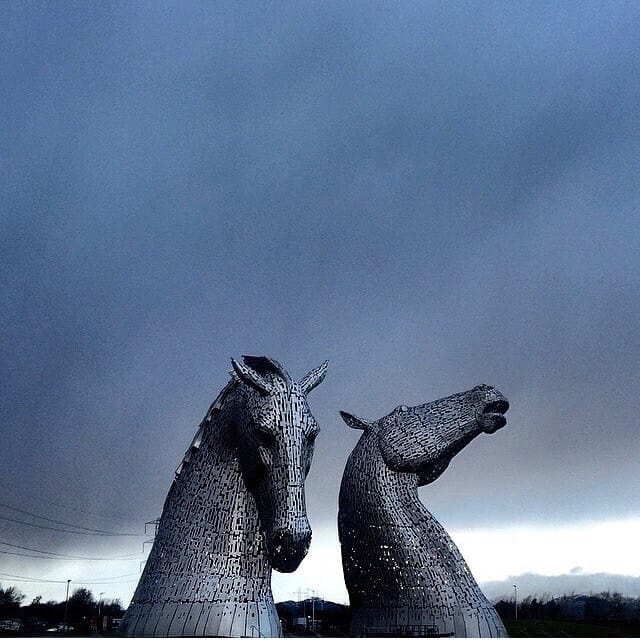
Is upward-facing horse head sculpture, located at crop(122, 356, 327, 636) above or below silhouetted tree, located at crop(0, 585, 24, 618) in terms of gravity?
below

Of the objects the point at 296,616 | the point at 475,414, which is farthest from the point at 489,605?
the point at 296,616

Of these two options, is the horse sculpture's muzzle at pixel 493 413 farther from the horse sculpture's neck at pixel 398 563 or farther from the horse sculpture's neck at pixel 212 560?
the horse sculpture's neck at pixel 212 560

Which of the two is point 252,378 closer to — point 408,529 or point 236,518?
point 236,518

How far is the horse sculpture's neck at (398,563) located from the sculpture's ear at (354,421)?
108 mm

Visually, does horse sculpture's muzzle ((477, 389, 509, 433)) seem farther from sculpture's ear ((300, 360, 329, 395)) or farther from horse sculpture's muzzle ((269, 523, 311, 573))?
horse sculpture's muzzle ((269, 523, 311, 573))

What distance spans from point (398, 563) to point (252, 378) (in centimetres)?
286

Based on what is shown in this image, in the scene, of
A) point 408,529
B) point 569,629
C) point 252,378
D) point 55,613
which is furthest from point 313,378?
point 569,629

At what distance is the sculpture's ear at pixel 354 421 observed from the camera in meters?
6.27

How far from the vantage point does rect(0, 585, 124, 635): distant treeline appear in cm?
689

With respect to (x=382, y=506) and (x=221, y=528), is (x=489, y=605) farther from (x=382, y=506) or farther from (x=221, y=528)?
(x=221, y=528)

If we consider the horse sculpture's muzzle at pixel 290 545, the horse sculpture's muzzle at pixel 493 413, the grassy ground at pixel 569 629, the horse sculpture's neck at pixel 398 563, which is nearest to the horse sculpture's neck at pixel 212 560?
the horse sculpture's muzzle at pixel 290 545

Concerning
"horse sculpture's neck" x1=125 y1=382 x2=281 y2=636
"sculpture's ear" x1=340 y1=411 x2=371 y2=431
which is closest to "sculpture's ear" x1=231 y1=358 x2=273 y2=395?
"horse sculpture's neck" x1=125 y1=382 x2=281 y2=636

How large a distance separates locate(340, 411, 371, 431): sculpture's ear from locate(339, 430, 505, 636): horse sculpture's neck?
11cm

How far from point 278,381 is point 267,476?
0.42m
